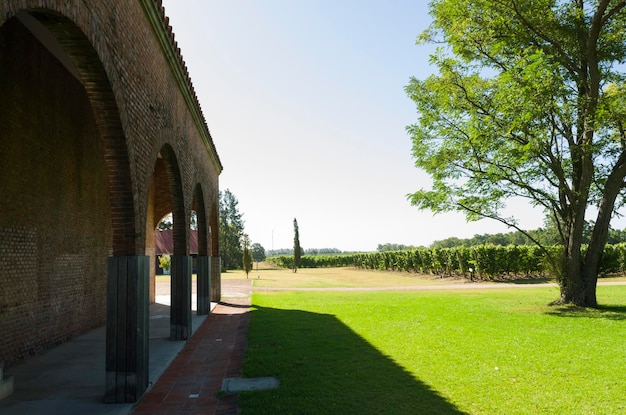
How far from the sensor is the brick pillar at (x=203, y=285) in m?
13.7

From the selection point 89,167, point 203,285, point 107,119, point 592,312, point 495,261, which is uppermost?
point 89,167

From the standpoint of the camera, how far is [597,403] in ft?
16.9

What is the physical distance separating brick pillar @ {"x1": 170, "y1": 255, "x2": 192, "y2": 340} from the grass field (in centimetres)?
145

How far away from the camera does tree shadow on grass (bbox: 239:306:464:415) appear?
16.6ft

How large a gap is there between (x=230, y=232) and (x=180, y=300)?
68.3 metres

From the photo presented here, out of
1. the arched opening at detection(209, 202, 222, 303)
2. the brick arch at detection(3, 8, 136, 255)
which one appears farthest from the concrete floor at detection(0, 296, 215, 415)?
the arched opening at detection(209, 202, 222, 303)

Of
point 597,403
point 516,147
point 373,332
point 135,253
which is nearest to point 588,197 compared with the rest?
point 516,147

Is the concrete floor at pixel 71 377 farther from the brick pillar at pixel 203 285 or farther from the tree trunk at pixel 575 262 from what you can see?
the tree trunk at pixel 575 262

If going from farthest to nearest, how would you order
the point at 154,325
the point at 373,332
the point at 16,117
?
the point at 154,325
the point at 373,332
the point at 16,117

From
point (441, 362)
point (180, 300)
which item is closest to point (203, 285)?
point (180, 300)

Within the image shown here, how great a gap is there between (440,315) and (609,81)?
377 inches

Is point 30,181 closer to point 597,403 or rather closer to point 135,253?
point 135,253

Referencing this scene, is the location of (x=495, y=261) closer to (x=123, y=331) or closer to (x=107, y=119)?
(x=123, y=331)

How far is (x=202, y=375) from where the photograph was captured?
22.3 feet
